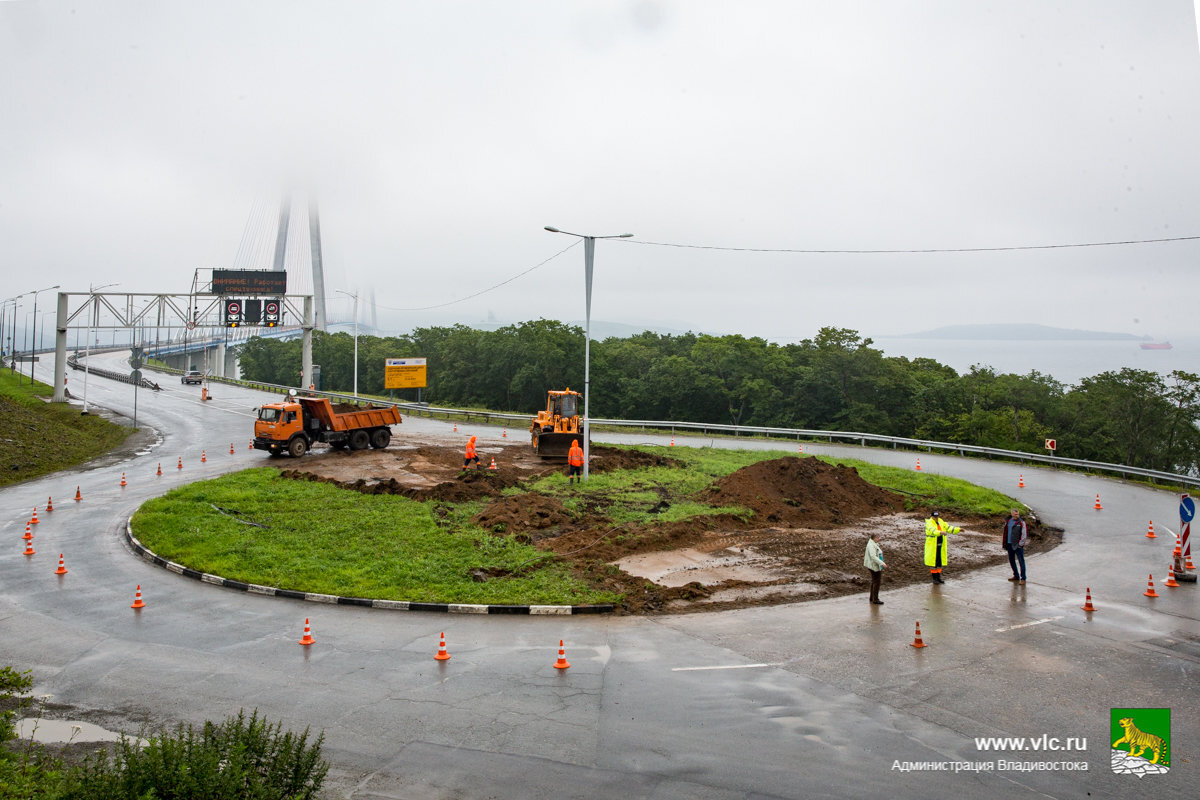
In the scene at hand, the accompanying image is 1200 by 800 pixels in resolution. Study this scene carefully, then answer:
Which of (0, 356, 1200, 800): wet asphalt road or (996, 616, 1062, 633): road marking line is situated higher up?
(996, 616, 1062, 633): road marking line

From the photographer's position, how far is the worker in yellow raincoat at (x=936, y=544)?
1623 cm

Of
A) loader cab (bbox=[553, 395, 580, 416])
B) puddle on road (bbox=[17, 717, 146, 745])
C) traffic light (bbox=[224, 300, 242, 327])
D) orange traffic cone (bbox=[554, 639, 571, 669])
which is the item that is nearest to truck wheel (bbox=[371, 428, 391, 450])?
loader cab (bbox=[553, 395, 580, 416])

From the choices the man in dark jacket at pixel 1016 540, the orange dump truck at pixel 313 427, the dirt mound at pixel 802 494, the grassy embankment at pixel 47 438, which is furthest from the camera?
the orange dump truck at pixel 313 427

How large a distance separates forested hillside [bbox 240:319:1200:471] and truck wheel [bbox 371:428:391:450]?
38541mm

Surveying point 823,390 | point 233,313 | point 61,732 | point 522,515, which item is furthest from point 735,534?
point 823,390

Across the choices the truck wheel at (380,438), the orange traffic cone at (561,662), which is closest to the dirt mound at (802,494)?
the orange traffic cone at (561,662)

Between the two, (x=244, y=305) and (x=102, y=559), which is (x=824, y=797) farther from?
(x=244, y=305)

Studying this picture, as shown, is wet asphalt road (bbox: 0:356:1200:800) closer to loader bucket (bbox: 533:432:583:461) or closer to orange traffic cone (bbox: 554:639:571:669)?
orange traffic cone (bbox: 554:639:571:669)

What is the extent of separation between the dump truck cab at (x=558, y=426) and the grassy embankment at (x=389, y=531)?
4.89m

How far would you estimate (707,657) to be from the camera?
475 inches

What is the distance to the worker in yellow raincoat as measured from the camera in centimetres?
1623

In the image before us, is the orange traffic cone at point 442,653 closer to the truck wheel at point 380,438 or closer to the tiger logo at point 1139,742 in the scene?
the tiger logo at point 1139,742

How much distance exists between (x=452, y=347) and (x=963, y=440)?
5444cm

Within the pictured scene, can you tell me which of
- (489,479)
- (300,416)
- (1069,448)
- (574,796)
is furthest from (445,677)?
(1069,448)
